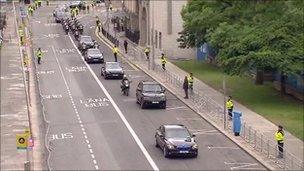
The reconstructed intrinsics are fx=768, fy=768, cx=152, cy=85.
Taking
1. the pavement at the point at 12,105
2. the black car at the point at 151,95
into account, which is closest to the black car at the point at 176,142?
the pavement at the point at 12,105

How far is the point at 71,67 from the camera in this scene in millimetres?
71812

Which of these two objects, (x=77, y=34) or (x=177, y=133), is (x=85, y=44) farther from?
(x=177, y=133)

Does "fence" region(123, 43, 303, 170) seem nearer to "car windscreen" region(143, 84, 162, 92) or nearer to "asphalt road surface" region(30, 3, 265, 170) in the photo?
"asphalt road surface" region(30, 3, 265, 170)

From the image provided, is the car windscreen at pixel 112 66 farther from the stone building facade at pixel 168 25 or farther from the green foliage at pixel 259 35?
the stone building facade at pixel 168 25

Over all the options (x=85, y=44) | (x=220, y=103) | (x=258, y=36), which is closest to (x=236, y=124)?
(x=220, y=103)

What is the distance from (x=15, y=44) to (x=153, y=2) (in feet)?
53.4

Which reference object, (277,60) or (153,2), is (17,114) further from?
(153,2)

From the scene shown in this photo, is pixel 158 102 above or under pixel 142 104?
above

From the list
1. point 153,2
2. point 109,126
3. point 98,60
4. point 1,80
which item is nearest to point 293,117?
point 109,126

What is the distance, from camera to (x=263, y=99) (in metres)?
55.8

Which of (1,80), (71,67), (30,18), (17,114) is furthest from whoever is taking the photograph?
(30,18)

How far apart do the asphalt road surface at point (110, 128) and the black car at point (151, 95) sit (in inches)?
20.3

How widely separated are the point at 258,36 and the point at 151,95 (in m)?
9.80

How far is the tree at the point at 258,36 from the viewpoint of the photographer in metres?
52.4
